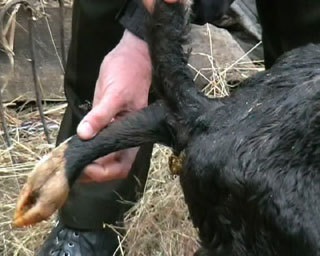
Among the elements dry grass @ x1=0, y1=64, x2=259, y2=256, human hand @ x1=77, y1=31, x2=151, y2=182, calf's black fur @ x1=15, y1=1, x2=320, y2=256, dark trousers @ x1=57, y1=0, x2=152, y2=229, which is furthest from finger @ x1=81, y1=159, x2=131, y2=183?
dark trousers @ x1=57, y1=0, x2=152, y2=229

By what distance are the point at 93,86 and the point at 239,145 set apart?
141 centimetres

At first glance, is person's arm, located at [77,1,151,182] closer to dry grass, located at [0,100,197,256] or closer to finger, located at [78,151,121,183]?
finger, located at [78,151,121,183]

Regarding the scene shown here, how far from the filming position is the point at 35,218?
145cm

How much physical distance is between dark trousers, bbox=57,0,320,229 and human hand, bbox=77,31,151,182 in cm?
57

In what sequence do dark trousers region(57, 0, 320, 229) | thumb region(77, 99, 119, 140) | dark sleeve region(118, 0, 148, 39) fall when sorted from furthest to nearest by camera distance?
1. dark trousers region(57, 0, 320, 229)
2. dark sleeve region(118, 0, 148, 39)
3. thumb region(77, 99, 119, 140)

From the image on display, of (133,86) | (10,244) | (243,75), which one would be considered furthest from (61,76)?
(133,86)

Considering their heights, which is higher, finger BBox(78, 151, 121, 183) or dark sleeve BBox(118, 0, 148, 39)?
dark sleeve BBox(118, 0, 148, 39)

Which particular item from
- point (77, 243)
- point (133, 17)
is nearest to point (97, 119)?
point (133, 17)

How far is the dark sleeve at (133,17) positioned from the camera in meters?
2.02

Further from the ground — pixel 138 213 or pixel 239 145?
pixel 239 145

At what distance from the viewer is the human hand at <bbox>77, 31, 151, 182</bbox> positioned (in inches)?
71.7

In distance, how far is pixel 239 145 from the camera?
1380 mm

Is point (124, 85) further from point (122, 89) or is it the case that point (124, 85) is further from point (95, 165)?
point (95, 165)

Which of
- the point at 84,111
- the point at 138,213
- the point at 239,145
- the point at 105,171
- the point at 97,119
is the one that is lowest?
the point at 138,213
